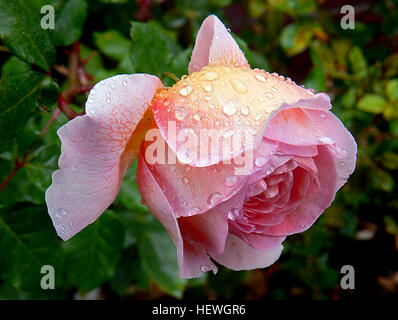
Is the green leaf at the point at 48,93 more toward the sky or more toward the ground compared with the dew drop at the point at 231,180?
more toward the sky

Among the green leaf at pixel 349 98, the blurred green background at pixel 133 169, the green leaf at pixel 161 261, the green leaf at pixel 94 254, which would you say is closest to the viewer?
the blurred green background at pixel 133 169

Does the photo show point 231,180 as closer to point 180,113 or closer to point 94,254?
point 180,113

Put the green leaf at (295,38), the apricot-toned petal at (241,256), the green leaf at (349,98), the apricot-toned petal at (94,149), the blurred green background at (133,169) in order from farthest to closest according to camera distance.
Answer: the green leaf at (295,38), the green leaf at (349,98), the blurred green background at (133,169), the apricot-toned petal at (241,256), the apricot-toned petal at (94,149)

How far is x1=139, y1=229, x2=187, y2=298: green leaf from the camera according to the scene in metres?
0.99

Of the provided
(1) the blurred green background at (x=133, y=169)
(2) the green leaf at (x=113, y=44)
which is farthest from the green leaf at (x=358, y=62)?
(2) the green leaf at (x=113, y=44)

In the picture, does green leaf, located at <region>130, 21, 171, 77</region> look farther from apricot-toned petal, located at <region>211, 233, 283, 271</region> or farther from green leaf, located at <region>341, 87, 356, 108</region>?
green leaf, located at <region>341, 87, 356, 108</region>

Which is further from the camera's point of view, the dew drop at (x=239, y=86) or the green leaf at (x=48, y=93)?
the green leaf at (x=48, y=93)

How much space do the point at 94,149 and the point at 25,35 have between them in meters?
0.24

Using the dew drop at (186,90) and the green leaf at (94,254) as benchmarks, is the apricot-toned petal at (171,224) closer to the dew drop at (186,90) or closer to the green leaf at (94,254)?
the dew drop at (186,90)

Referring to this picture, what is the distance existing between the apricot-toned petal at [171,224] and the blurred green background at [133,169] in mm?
219

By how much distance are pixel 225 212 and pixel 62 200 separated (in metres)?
0.16

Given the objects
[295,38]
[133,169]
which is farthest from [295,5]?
[133,169]

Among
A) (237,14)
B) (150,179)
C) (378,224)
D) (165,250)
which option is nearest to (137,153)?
(150,179)

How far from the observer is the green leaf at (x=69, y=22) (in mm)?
681
